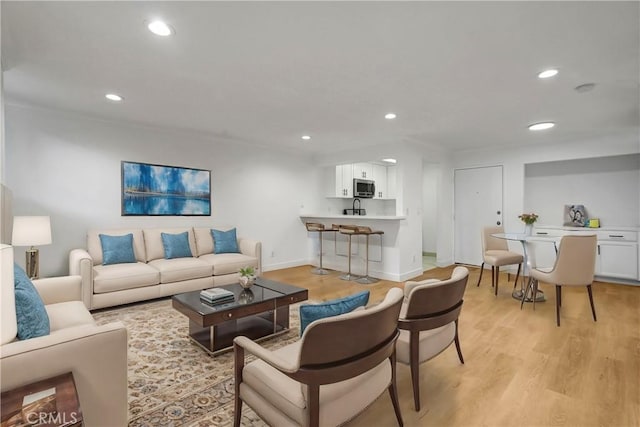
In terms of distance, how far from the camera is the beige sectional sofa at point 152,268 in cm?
346

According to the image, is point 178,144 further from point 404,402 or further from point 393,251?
point 404,402

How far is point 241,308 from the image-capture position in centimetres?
261

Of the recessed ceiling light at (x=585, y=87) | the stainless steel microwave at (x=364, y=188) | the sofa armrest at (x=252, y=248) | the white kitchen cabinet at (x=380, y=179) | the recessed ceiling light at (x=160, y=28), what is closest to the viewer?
the recessed ceiling light at (x=160, y=28)

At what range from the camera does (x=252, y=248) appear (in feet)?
16.0

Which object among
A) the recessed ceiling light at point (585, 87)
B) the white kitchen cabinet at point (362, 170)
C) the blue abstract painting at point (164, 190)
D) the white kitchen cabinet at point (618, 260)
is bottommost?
the white kitchen cabinet at point (618, 260)

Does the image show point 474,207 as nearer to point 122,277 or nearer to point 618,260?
point 618,260

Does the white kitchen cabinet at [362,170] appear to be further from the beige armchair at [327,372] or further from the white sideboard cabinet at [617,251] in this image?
A: the beige armchair at [327,372]

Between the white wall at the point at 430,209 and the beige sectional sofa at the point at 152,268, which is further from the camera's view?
the white wall at the point at 430,209

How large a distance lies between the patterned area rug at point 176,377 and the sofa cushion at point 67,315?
19.9 inches

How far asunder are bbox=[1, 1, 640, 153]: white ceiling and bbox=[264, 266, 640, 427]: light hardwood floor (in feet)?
7.76

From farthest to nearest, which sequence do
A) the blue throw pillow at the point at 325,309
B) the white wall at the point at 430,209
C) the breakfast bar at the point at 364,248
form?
the white wall at the point at 430,209
the breakfast bar at the point at 364,248
the blue throw pillow at the point at 325,309

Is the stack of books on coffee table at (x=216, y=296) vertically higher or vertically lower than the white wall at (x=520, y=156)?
lower

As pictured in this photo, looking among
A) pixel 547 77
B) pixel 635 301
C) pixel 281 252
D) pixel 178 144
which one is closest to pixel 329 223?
pixel 281 252

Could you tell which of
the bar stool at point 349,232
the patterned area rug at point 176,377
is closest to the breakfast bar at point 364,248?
the bar stool at point 349,232
